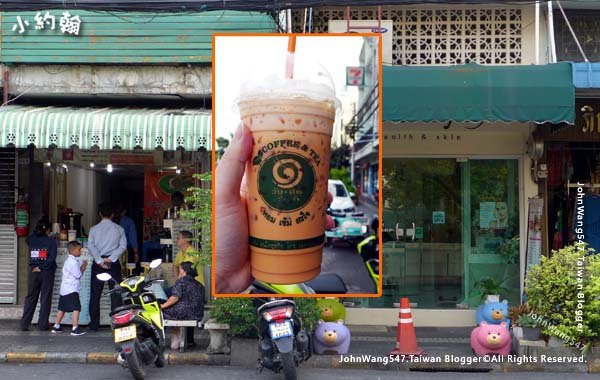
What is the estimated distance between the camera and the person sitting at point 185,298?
9.02 metres

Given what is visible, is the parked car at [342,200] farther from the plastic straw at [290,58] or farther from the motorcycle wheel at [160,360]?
the plastic straw at [290,58]

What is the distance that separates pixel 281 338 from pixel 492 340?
2.99m

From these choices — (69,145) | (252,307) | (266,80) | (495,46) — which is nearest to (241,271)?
(252,307)

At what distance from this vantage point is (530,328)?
884cm

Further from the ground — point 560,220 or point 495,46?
point 495,46

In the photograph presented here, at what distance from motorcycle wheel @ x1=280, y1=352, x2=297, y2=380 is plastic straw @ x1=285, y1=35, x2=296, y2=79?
2978 millimetres

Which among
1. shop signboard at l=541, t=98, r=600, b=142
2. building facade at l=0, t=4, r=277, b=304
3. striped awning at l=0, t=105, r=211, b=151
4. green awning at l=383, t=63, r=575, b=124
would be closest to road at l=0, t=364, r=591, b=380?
building facade at l=0, t=4, r=277, b=304

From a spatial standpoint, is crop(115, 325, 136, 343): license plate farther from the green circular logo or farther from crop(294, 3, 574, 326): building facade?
crop(294, 3, 574, 326): building facade

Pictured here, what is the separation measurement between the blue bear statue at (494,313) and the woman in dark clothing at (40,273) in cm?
645

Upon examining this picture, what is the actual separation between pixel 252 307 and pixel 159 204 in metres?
4.16

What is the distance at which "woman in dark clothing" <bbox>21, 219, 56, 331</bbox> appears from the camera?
10.3 metres

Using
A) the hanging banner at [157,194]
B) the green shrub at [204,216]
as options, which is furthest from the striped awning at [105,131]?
the hanging banner at [157,194]

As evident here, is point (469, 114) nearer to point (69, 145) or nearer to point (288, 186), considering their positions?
point (288, 186)

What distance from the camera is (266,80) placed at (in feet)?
22.8
